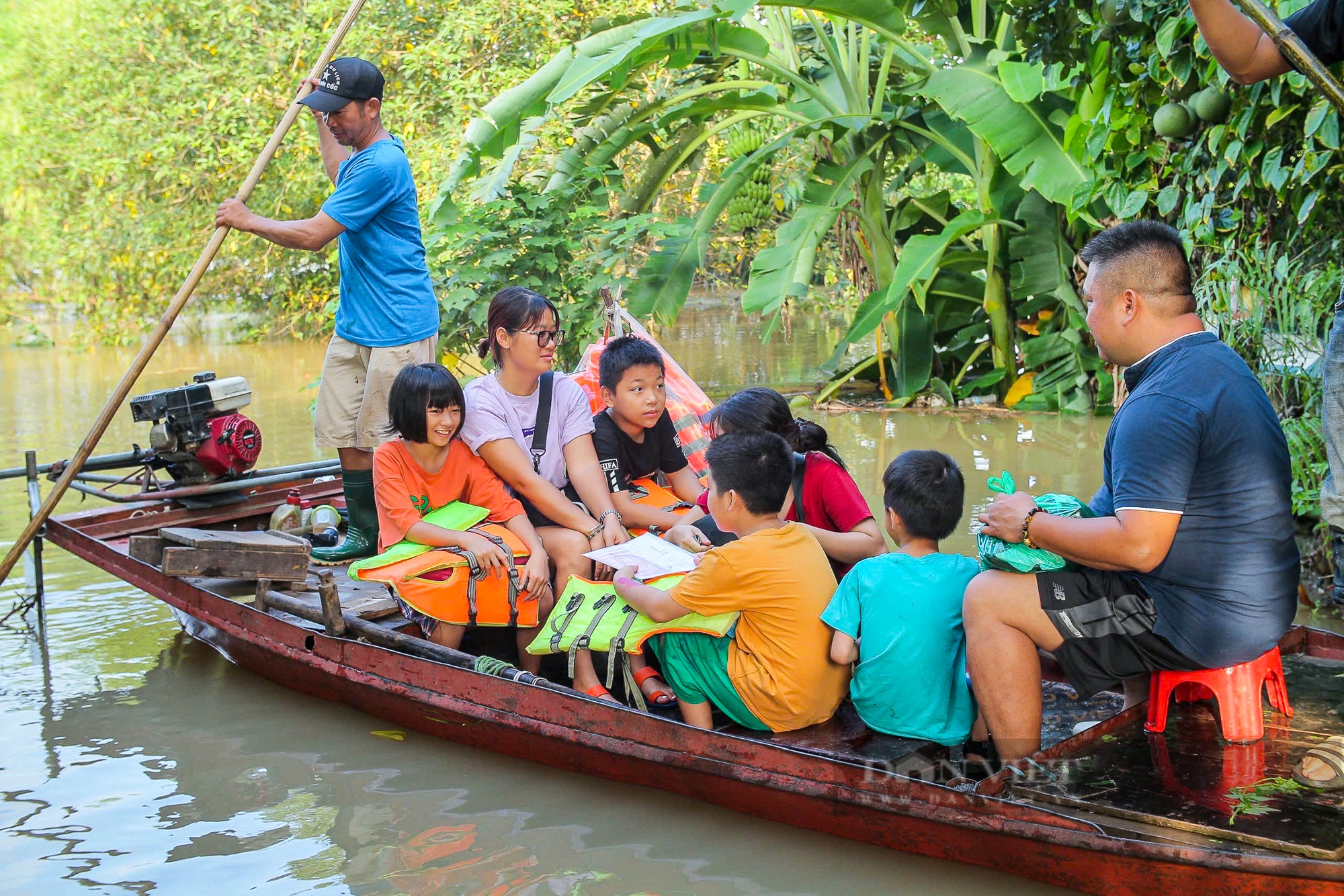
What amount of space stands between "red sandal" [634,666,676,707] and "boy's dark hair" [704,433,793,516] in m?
0.84

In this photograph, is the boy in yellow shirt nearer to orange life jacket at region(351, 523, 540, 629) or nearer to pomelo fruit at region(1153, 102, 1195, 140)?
orange life jacket at region(351, 523, 540, 629)

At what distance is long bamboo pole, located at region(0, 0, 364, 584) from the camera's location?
16.0 feet

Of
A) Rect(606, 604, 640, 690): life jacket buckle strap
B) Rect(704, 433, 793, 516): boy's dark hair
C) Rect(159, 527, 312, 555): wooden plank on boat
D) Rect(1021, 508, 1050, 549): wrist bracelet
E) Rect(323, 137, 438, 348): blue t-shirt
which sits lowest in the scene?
Rect(606, 604, 640, 690): life jacket buckle strap

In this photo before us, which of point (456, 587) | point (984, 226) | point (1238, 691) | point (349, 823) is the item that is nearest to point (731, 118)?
point (984, 226)

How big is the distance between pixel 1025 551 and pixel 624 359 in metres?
1.87

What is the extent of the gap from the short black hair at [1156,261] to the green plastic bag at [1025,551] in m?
0.57

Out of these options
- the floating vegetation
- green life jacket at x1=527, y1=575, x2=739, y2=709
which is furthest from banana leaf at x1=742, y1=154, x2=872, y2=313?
the floating vegetation

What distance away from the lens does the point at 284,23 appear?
13.8 m

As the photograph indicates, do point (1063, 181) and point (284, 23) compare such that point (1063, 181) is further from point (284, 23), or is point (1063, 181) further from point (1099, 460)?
point (284, 23)

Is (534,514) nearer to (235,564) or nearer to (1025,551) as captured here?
(235,564)

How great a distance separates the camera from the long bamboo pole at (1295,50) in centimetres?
307

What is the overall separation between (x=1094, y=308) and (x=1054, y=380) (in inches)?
257

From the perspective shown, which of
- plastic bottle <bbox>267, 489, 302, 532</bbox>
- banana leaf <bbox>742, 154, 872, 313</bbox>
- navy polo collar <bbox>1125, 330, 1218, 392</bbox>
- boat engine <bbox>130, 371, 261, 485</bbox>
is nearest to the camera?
navy polo collar <bbox>1125, 330, 1218, 392</bbox>

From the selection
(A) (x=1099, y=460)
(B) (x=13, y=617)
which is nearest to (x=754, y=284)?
(A) (x=1099, y=460)
